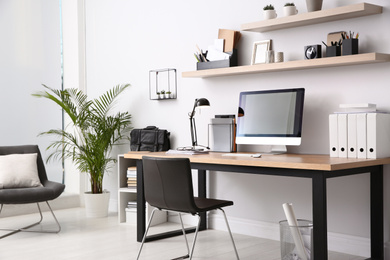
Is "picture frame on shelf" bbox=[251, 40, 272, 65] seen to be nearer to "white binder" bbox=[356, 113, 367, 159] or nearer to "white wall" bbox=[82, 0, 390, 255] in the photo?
"white wall" bbox=[82, 0, 390, 255]

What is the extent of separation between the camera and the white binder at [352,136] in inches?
130

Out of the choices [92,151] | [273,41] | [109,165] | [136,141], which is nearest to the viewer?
[273,41]

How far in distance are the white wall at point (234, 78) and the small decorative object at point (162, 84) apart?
0.19ft

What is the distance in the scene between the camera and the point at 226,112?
14.6ft

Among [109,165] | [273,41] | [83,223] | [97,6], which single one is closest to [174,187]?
[273,41]

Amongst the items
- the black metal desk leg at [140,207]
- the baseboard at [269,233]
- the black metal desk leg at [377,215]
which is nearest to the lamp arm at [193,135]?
the black metal desk leg at [140,207]

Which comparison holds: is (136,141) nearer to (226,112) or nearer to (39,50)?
(226,112)

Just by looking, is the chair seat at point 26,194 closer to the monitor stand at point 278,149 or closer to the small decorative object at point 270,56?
the monitor stand at point 278,149

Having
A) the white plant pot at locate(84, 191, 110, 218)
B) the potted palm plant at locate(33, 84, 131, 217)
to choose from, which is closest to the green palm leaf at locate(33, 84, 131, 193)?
the potted palm plant at locate(33, 84, 131, 217)

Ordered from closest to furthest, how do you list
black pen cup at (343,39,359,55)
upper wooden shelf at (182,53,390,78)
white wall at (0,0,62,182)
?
1. upper wooden shelf at (182,53,390,78)
2. black pen cup at (343,39,359,55)
3. white wall at (0,0,62,182)

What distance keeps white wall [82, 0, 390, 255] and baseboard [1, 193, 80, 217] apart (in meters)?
0.50

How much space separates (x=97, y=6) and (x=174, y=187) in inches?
124

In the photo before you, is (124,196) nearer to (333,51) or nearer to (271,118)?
(271,118)

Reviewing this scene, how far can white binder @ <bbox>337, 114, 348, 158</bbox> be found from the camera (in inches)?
132
